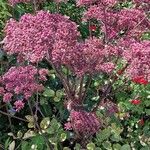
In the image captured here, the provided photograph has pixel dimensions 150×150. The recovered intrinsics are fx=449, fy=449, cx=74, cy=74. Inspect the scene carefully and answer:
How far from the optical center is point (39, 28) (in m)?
2.52

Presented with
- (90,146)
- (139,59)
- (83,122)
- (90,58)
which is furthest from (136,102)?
(139,59)

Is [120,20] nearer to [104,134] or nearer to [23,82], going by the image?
[23,82]

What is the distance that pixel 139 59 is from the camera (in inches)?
99.0

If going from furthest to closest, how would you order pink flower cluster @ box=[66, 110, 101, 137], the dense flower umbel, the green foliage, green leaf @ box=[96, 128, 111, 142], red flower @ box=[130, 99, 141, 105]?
the green foliage < red flower @ box=[130, 99, 141, 105] < green leaf @ box=[96, 128, 111, 142] < pink flower cluster @ box=[66, 110, 101, 137] < the dense flower umbel

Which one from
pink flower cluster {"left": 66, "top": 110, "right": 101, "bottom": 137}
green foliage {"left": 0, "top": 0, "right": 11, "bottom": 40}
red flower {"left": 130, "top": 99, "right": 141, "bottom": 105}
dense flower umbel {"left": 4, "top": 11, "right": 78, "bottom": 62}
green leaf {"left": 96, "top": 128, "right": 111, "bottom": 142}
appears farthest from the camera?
green foliage {"left": 0, "top": 0, "right": 11, "bottom": 40}

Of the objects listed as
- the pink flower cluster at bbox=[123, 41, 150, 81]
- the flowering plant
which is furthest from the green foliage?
the pink flower cluster at bbox=[123, 41, 150, 81]

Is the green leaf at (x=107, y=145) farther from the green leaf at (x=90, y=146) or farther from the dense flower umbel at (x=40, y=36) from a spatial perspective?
the dense flower umbel at (x=40, y=36)

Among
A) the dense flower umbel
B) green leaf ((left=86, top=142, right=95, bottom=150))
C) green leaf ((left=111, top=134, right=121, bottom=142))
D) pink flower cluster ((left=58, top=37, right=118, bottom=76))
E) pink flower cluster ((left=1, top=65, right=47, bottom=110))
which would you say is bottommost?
green leaf ((left=111, top=134, right=121, bottom=142))

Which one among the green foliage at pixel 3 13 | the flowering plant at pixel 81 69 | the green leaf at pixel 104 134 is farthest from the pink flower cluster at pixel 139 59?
the green foliage at pixel 3 13

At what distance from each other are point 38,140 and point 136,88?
108cm

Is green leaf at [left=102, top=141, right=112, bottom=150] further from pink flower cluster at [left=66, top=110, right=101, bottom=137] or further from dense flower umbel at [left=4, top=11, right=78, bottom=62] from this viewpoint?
dense flower umbel at [left=4, top=11, right=78, bottom=62]

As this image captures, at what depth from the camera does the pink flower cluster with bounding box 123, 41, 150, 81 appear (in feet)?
8.09

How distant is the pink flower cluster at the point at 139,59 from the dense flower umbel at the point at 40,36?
341 millimetres

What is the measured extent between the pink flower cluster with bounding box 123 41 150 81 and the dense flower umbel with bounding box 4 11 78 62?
0.34m
